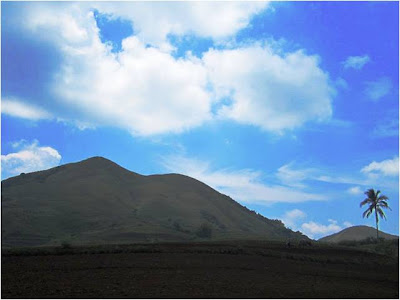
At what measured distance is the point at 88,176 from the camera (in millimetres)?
131875

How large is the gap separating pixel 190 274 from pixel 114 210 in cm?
7423

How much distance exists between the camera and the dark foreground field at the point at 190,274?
70.2ft

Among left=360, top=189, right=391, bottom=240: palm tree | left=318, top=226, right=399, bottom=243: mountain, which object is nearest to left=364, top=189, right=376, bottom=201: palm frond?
left=360, top=189, right=391, bottom=240: palm tree

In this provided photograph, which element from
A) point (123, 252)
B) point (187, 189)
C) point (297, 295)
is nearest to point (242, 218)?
point (187, 189)

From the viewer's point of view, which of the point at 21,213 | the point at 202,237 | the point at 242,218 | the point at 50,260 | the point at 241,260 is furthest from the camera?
the point at 242,218

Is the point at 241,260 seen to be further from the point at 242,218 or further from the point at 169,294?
the point at 242,218

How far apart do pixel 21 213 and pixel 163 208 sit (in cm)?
3590

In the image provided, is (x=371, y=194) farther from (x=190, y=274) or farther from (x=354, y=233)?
(x=354, y=233)

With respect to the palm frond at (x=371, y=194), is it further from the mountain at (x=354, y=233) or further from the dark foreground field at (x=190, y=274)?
the mountain at (x=354, y=233)

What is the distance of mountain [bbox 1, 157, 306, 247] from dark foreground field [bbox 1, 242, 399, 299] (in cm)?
2585

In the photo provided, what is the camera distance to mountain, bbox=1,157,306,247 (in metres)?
73.5

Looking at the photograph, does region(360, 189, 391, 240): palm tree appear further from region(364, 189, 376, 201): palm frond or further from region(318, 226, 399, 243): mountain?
region(318, 226, 399, 243): mountain

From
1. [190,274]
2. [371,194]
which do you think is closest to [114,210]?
[371,194]

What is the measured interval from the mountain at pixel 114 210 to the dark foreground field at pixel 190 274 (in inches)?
1018
